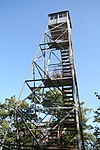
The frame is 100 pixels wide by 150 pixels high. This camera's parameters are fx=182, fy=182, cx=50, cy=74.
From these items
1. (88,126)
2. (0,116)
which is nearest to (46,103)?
(88,126)

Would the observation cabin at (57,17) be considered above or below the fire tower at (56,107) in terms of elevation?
above

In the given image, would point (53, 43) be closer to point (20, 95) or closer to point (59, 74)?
point (59, 74)

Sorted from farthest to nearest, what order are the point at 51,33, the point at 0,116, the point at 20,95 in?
the point at 0,116
the point at 51,33
the point at 20,95

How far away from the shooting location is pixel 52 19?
1448cm

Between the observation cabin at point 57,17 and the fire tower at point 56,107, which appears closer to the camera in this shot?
the fire tower at point 56,107

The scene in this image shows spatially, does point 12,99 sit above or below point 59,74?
above

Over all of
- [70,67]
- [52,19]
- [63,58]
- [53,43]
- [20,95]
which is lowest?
[20,95]

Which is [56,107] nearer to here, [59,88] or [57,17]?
[59,88]

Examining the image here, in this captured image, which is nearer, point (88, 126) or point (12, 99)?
point (88, 126)

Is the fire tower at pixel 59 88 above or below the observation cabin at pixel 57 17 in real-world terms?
below

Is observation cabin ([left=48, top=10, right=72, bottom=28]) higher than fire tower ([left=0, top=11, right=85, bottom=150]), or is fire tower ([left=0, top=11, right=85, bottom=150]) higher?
observation cabin ([left=48, top=10, right=72, bottom=28])

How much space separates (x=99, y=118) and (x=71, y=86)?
1009 cm

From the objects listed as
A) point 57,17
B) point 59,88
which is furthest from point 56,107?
point 57,17

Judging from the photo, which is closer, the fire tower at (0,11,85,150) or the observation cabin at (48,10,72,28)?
the fire tower at (0,11,85,150)
